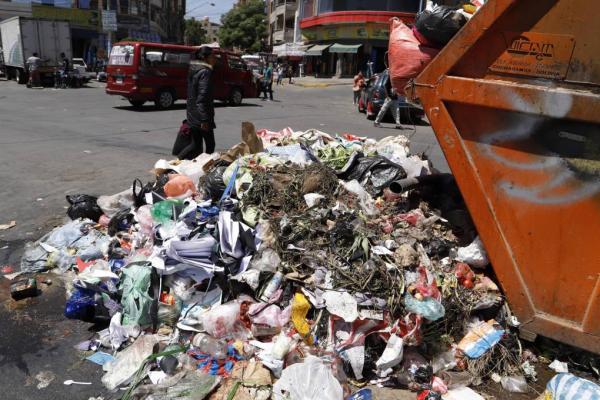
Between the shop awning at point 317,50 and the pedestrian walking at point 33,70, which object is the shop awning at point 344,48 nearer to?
the shop awning at point 317,50

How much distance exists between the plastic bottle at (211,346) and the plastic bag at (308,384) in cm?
47

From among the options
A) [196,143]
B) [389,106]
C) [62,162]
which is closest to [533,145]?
[196,143]

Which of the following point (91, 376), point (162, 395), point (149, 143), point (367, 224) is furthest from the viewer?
point (149, 143)

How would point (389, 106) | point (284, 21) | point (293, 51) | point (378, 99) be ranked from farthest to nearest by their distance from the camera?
point (284, 21), point (293, 51), point (378, 99), point (389, 106)

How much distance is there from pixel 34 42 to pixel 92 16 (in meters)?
15.0

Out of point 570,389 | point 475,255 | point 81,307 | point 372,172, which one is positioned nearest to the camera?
point 570,389

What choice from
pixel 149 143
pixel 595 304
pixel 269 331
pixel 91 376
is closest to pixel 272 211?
pixel 269 331

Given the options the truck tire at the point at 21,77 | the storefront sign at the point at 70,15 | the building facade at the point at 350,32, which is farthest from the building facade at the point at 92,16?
the building facade at the point at 350,32

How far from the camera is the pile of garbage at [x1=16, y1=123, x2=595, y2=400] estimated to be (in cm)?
265

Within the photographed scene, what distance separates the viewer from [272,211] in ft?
11.9

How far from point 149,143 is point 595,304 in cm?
→ 794

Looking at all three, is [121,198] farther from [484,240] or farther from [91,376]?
[484,240]

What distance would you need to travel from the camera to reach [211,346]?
2.79m

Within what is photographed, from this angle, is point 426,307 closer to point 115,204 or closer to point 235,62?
point 115,204
